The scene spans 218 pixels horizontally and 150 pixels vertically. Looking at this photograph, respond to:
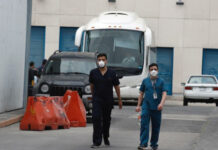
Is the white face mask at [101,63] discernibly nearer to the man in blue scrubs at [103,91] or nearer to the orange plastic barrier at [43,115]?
the man in blue scrubs at [103,91]

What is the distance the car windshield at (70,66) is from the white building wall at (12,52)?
1252 mm

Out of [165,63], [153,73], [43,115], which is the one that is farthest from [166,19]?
[153,73]

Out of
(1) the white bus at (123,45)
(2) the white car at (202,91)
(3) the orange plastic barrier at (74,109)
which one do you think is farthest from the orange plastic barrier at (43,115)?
(2) the white car at (202,91)

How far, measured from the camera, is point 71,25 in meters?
43.8

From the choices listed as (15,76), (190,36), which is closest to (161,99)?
(15,76)

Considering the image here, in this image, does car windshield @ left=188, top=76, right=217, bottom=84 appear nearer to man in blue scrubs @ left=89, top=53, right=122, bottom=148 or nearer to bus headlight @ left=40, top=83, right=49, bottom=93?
bus headlight @ left=40, top=83, right=49, bottom=93

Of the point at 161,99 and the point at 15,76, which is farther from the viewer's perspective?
the point at 15,76

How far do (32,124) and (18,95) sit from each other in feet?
19.7

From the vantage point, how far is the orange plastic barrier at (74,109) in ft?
57.3

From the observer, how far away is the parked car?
18884 millimetres

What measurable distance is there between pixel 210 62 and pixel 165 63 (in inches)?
112

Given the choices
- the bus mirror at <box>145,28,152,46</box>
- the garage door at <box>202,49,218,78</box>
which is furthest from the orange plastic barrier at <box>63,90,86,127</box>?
the garage door at <box>202,49,218,78</box>

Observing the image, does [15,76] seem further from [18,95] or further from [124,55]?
[124,55]

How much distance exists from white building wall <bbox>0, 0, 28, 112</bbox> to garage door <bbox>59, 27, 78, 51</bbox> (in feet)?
68.7
